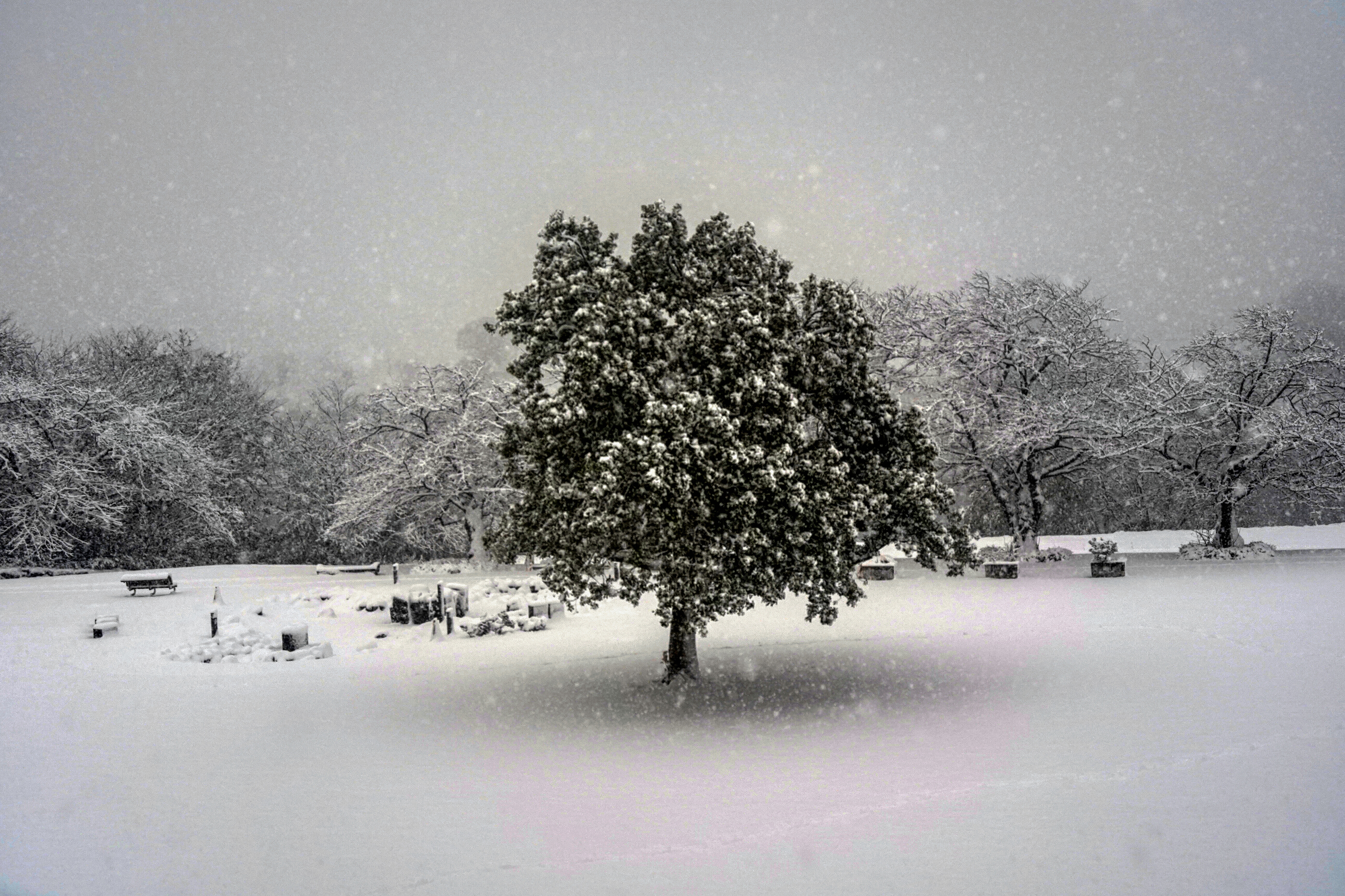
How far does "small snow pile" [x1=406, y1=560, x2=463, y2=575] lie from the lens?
1624 inches

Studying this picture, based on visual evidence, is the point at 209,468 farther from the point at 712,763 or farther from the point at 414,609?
the point at 712,763

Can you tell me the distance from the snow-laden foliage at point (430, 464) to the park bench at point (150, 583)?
321 inches

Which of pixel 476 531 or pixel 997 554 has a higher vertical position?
pixel 476 531

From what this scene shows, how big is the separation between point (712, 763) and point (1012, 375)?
3239 cm

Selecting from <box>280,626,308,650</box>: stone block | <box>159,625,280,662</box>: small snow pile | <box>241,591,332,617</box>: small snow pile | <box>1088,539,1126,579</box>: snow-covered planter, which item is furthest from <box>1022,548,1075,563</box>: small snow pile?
<box>159,625,280,662</box>: small snow pile

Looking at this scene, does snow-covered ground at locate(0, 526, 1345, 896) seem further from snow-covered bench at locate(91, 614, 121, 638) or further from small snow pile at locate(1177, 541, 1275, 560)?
small snow pile at locate(1177, 541, 1275, 560)

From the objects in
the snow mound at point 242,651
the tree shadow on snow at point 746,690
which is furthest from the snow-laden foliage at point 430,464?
the tree shadow on snow at point 746,690

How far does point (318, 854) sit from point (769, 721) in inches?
287

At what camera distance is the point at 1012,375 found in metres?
40.8

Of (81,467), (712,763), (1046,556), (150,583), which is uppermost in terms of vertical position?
(81,467)

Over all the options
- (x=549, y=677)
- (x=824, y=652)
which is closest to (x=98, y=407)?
(x=549, y=677)

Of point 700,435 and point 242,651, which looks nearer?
point 700,435

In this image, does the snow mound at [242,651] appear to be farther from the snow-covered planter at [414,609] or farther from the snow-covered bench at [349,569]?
the snow-covered bench at [349,569]

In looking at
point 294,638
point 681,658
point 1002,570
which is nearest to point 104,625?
point 294,638
